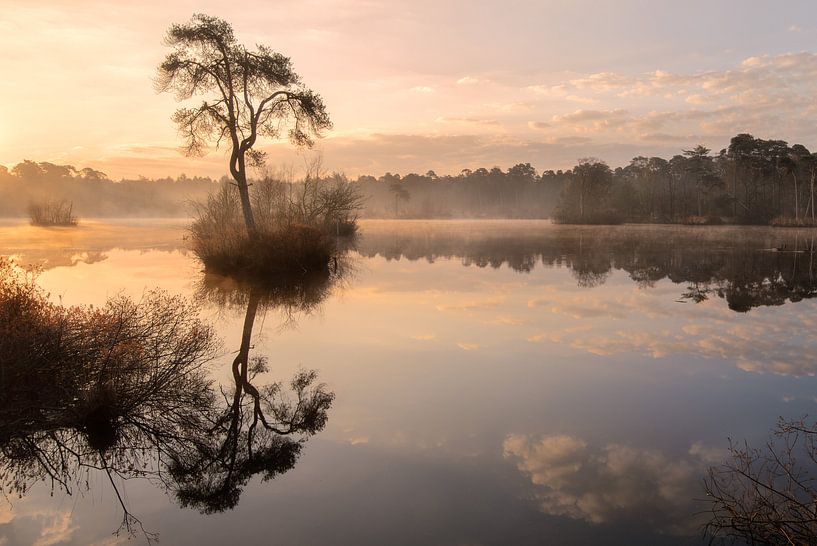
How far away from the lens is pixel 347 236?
53.6 metres

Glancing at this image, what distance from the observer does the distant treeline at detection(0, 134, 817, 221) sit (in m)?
87.6

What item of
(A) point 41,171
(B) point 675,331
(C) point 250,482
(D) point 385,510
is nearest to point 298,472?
(C) point 250,482

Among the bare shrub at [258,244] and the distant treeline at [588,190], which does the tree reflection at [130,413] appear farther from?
the distant treeline at [588,190]

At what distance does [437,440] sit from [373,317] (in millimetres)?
8790

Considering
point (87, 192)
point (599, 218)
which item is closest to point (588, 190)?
point (599, 218)

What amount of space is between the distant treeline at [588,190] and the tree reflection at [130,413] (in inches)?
1195

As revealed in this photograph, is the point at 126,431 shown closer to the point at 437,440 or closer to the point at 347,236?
the point at 437,440

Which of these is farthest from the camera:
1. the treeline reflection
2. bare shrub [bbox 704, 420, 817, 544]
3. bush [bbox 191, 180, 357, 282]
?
bush [bbox 191, 180, 357, 282]

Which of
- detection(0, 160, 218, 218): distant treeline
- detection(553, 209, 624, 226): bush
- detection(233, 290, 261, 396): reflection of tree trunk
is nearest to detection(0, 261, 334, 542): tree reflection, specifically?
detection(233, 290, 261, 396): reflection of tree trunk

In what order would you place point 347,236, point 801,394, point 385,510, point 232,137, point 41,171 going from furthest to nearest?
point 41,171 → point 347,236 → point 232,137 → point 801,394 → point 385,510

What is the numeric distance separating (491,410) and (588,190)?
9160 centimetres

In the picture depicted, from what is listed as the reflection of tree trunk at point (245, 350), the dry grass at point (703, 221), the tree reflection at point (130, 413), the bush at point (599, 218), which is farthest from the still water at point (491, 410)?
the bush at point (599, 218)

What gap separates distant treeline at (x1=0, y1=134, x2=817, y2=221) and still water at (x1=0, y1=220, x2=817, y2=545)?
26126 mm

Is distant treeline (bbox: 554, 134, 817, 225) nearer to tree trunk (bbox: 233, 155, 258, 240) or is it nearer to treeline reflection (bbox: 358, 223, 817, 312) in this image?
treeline reflection (bbox: 358, 223, 817, 312)
